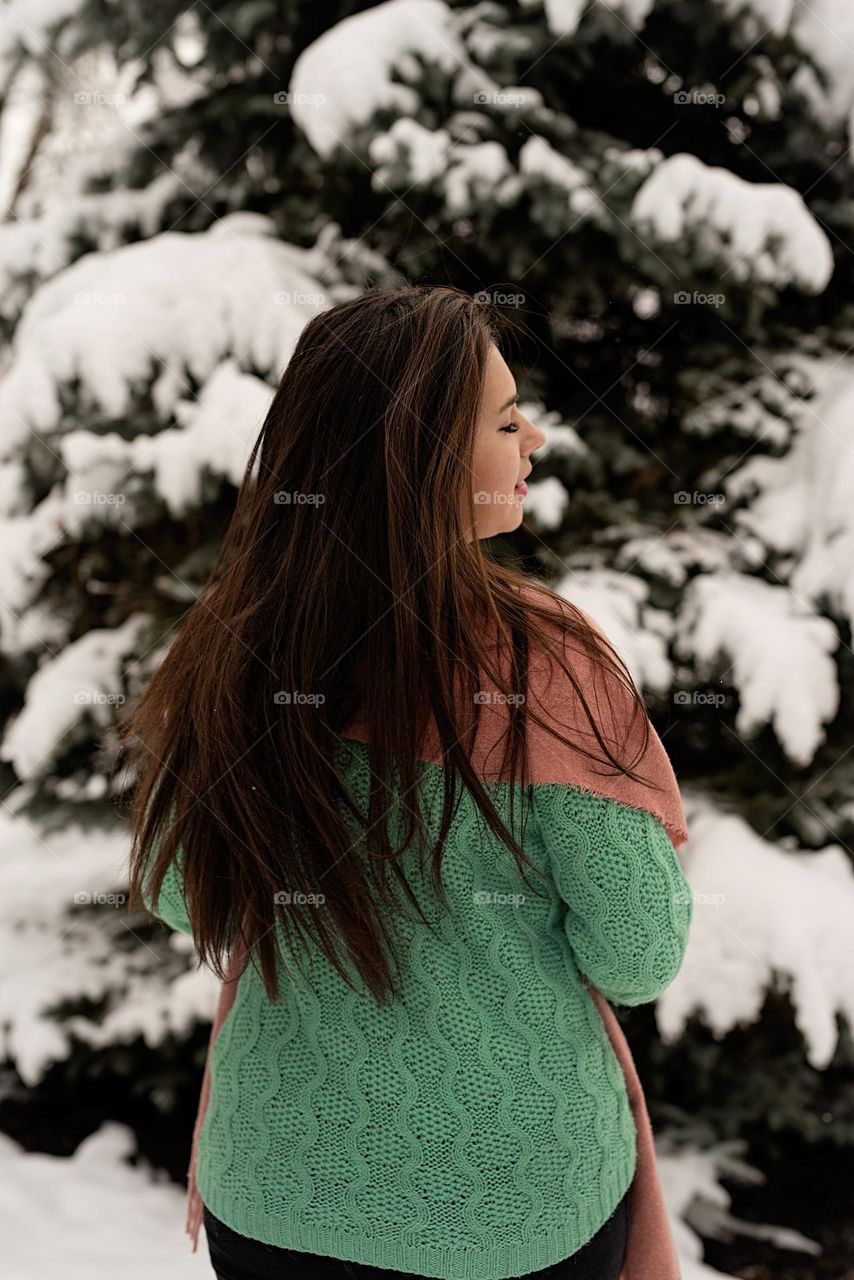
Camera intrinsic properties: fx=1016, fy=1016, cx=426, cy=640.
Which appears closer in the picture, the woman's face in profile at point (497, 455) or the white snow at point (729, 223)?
the woman's face in profile at point (497, 455)

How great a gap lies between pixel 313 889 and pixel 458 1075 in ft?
0.82

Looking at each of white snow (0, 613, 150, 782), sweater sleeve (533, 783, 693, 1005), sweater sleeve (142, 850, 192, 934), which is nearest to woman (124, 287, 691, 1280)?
sweater sleeve (533, 783, 693, 1005)

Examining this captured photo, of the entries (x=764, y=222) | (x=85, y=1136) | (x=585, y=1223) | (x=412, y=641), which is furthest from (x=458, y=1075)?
(x=85, y=1136)

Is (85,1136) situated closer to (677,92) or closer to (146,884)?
(146,884)

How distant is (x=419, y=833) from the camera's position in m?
1.09

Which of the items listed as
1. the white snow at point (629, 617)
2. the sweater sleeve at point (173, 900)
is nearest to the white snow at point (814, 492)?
the white snow at point (629, 617)

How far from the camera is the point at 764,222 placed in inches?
91.1

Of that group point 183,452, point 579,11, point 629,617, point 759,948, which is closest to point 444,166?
point 579,11

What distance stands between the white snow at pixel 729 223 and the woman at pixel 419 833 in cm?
140

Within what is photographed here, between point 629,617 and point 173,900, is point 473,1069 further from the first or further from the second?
point 629,617

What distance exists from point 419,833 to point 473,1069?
26cm

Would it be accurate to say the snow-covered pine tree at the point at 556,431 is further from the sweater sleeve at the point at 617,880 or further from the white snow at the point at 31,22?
the sweater sleeve at the point at 617,880

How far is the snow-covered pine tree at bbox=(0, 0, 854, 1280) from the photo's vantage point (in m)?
2.33

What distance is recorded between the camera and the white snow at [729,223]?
229 centimetres
